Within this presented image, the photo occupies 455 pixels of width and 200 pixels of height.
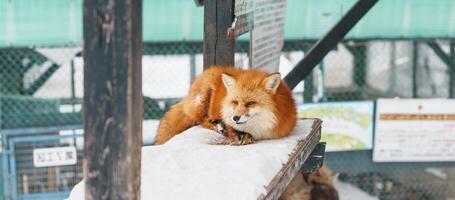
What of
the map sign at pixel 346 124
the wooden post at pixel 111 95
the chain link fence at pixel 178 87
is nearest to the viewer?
the wooden post at pixel 111 95

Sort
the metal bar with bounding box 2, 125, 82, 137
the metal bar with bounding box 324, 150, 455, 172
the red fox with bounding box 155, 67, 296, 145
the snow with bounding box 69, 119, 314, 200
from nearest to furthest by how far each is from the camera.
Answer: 1. the snow with bounding box 69, 119, 314, 200
2. the red fox with bounding box 155, 67, 296, 145
3. the metal bar with bounding box 2, 125, 82, 137
4. the metal bar with bounding box 324, 150, 455, 172

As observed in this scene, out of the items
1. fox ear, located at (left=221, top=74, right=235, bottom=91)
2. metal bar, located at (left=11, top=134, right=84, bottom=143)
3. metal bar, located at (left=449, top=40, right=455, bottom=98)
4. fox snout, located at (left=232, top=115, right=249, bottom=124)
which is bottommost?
metal bar, located at (left=11, top=134, right=84, bottom=143)

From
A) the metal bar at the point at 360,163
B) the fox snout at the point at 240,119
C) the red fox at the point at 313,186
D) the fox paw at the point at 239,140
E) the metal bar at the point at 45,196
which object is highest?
the fox snout at the point at 240,119

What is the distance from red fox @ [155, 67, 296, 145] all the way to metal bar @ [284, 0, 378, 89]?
1283 mm

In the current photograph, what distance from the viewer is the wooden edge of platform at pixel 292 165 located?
92.9 inches

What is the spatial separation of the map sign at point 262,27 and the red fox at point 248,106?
374mm

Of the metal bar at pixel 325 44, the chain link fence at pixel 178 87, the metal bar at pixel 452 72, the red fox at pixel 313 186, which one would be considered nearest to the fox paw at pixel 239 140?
the red fox at pixel 313 186

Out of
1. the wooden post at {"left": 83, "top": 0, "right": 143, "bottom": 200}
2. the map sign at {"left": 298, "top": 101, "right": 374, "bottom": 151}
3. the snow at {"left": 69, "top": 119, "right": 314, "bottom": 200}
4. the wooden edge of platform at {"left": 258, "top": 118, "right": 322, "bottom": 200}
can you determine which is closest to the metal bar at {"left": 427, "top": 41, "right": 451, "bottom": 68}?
the map sign at {"left": 298, "top": 101, "right": 374, "bottom": 151}

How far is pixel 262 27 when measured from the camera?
412cm

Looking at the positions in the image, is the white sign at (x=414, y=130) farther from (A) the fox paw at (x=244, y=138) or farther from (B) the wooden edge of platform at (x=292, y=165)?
(A) the fox paw at (x=244, y=138)

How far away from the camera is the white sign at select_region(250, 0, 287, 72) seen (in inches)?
157

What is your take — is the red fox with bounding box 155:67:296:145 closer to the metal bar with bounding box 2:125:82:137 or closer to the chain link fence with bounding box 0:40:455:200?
the chain link fence with bounding box 0:40:455:200

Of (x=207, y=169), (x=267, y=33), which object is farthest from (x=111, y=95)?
(x=267, y=33)

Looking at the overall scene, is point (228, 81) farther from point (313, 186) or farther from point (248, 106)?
point (313, 186)
